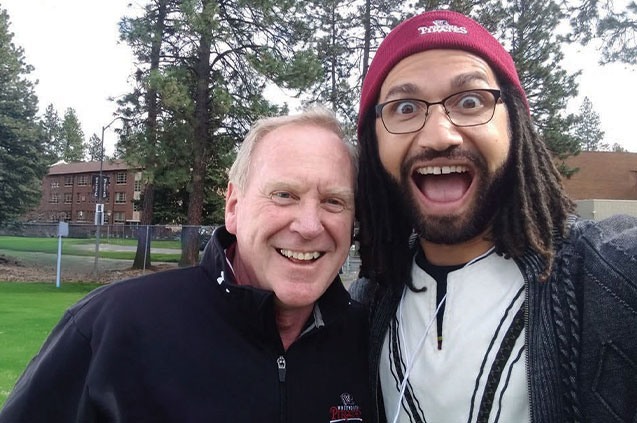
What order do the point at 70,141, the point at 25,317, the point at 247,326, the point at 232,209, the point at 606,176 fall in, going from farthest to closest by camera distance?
the point at 70,141, the point at 606,176, the point at 25,317, the point at 232,209, the point at 247,326

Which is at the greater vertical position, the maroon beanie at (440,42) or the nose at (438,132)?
the maroon beanie at (440,42)

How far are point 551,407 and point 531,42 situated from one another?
24.9m

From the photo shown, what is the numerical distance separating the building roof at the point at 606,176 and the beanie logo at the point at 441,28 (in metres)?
36.7

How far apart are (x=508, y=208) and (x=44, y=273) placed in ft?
59.9

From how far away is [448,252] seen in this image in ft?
6.58

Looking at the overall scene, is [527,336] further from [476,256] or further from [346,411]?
[346,411]

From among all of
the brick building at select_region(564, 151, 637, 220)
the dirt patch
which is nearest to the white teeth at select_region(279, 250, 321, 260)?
the dirt patch

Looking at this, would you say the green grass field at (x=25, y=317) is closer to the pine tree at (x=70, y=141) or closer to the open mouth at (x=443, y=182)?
the open mouth at (x=443, y=182)

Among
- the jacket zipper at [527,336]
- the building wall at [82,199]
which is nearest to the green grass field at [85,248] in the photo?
the jacket zipper at [527,336]

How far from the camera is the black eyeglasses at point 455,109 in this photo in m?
1.93

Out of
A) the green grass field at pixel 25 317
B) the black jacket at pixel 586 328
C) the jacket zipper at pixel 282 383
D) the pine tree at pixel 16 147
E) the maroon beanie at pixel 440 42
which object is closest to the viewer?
the black jacket at pixel 586 328

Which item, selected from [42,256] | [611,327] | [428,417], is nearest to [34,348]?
[428,417]

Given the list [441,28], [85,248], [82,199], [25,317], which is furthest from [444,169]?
[82,199]

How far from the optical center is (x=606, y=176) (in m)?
34.8
